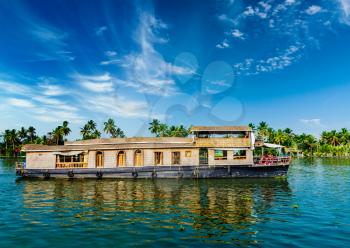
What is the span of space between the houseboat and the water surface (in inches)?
210

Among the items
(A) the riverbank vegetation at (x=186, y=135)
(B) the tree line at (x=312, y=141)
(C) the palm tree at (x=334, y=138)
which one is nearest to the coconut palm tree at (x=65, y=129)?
(A) the riverbank vegetation at (x=186, y=135)

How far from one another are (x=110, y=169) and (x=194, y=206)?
14.7 metres

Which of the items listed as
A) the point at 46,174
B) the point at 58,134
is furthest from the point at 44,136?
the point at 46,174

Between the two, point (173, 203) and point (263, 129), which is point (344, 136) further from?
point (173, 203)

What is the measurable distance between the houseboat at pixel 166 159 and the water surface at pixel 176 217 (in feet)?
17.5

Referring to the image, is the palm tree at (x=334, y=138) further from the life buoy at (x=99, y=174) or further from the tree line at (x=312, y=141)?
the life buoy at (x=99, y=174)

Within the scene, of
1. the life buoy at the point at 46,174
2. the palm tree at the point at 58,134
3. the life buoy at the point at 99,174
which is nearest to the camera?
the life buoy at the point at 99,174

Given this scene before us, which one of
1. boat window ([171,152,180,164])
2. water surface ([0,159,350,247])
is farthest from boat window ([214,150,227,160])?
water surface ([0,159,350,247])

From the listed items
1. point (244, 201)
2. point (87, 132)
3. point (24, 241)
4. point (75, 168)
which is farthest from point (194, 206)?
point (87, 132)

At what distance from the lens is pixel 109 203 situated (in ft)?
56.1

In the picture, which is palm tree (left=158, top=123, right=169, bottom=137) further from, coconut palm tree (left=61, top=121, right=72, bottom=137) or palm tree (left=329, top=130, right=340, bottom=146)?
palm tree (left=329, top=130, right=340, bottom=146)

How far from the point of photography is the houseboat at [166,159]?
92.1 ft

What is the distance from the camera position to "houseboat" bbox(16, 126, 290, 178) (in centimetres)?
2806

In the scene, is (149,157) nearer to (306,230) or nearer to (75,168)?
(75,168)
